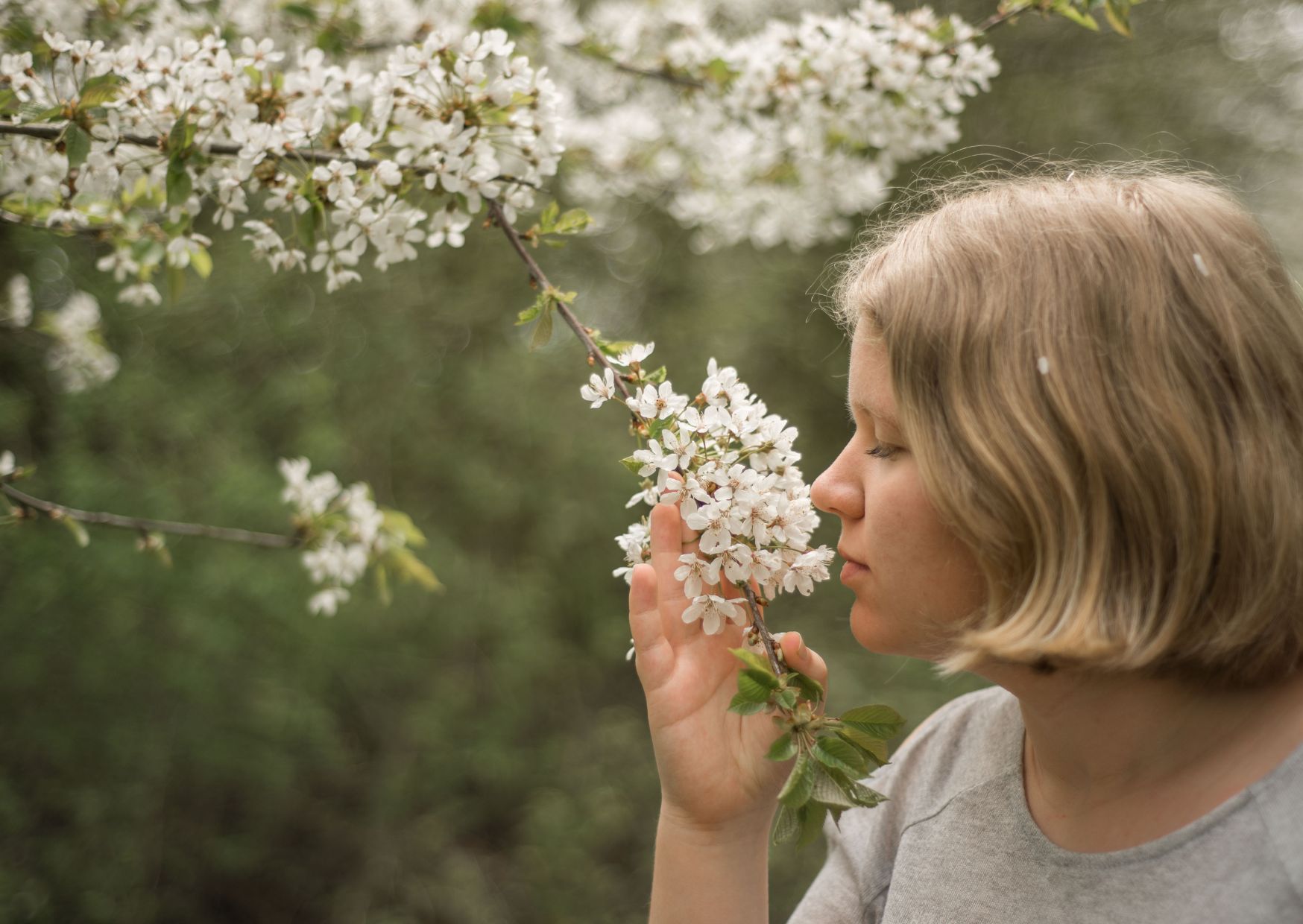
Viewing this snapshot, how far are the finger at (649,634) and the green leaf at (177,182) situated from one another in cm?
71

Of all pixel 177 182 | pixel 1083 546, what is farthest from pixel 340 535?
pixel 1083 546

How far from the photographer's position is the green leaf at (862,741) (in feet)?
2.64

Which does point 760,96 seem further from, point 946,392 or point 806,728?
point 806,728

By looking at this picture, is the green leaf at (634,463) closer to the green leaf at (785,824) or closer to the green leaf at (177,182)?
the green leaf at (785,824)

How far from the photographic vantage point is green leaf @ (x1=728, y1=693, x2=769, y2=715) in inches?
31.6

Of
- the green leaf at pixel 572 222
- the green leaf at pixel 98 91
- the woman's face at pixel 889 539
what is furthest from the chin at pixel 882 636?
the green leaf at pixel 98 91

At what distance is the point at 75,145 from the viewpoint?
3.24 feet

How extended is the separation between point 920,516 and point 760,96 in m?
1.24

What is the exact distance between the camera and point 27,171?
3.66 ft

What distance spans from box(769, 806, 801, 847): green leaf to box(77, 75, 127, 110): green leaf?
1.07m

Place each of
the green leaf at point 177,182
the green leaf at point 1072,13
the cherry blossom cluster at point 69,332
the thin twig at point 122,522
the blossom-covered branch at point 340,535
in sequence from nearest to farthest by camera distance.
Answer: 1. the green leaf at point 177,182
2. the thin twig at point 122,522
3. the green leaf at point 1072,13
4. the blossom-covered branch at point 340,535
5. the cherry blossom cluster at point 69,332

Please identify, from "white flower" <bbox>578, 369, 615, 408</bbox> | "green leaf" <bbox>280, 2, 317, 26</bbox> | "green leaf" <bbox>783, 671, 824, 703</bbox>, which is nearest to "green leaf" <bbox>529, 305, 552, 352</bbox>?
"white flower" <bbox>578, 369, 615, 408</bbox>

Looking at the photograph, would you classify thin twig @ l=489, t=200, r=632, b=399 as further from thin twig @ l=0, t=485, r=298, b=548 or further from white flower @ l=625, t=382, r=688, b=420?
thin twig @ l=0, t=485, r=298, b=548

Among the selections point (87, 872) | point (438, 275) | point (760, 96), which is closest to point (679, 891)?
point (760, 96)
